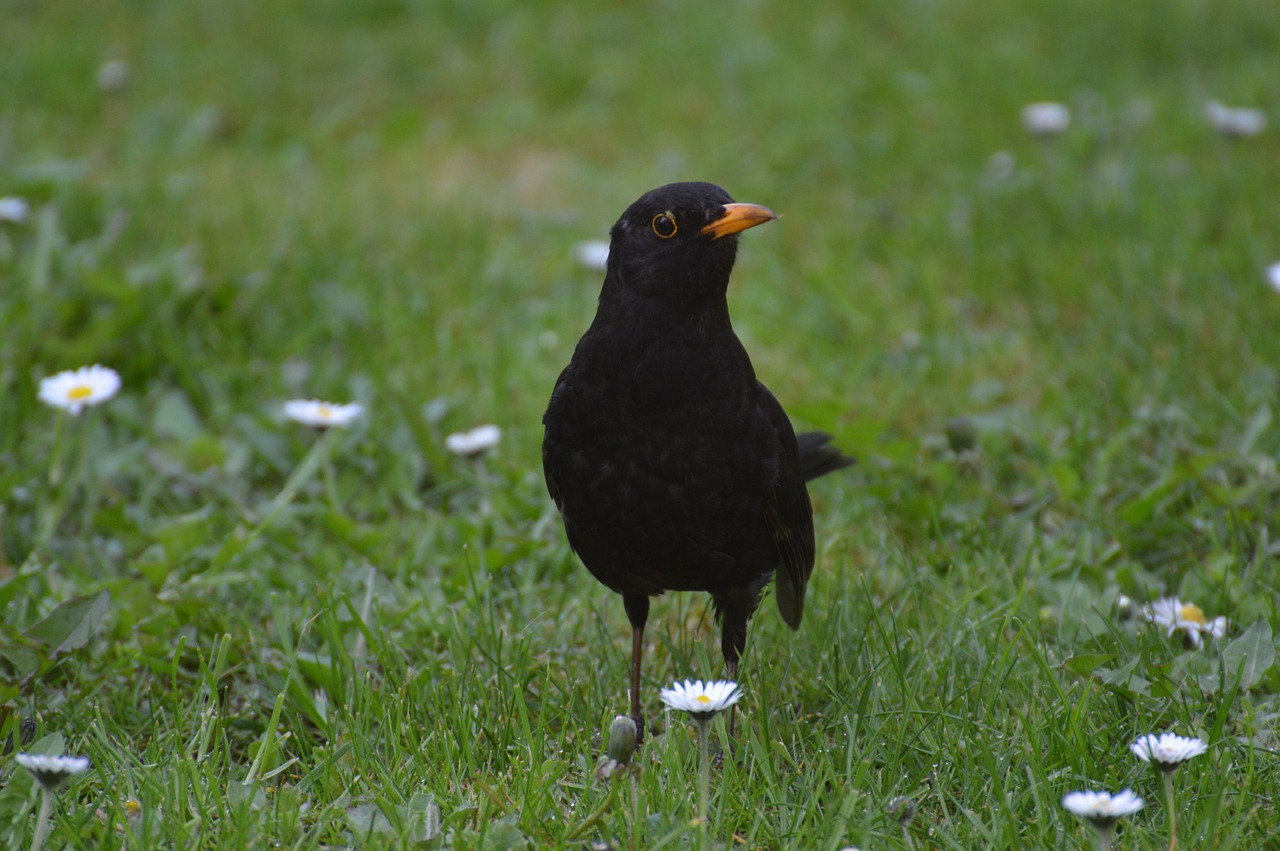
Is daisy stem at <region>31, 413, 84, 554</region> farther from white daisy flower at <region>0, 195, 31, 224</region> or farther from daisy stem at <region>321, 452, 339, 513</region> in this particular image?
white daisy flower at <region>0, 195, 31, 224</region>

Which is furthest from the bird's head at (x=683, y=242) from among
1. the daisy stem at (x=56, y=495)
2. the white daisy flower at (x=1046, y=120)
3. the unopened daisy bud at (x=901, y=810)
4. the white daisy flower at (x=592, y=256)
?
the white daisy flower at (x=1046, y=120)

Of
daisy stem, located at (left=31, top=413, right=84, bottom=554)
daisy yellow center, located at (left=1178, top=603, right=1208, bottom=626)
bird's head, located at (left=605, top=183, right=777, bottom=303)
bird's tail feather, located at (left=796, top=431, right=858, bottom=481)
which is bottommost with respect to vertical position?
daisy stem, located at (left=31, top=413, right=84, bottom=554)

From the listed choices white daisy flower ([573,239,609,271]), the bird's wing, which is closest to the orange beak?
the bird's wing

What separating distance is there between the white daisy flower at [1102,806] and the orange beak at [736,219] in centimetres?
129

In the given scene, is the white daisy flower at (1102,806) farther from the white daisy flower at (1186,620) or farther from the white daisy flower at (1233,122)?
the white daisy flower at (1233,122)

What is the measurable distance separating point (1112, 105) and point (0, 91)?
19.1 ft

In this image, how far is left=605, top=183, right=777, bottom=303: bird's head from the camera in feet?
9.34

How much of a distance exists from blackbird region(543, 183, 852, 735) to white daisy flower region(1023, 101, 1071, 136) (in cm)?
382

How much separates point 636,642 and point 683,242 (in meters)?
0.93

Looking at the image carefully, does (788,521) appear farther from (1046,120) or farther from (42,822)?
(1046,120)

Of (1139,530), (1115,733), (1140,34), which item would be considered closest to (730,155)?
(1140,34)

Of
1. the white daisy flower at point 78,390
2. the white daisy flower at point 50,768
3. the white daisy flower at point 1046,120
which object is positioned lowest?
the white daisy flower at point 78,390

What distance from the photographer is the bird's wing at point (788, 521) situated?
2.95 metres

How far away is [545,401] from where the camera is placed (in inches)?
182
